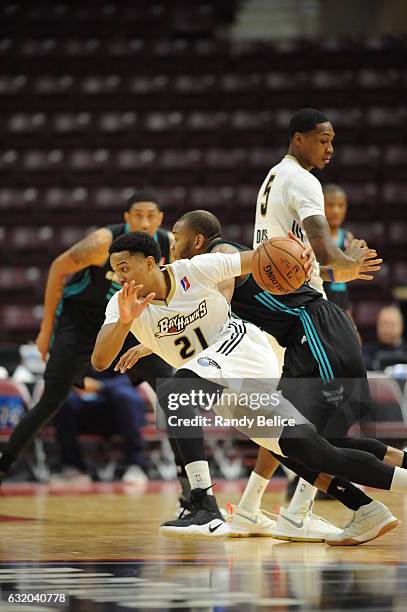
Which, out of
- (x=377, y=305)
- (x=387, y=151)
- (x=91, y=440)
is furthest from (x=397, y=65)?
(x=91, y=440)

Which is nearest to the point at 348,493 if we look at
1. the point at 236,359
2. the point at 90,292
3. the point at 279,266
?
the point at 236,359

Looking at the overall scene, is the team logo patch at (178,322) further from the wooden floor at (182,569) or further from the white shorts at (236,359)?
the wooden floor at (182,569)

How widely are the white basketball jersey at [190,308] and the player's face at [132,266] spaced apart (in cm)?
11

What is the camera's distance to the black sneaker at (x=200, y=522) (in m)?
4.10

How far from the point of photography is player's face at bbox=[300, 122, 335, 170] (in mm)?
4797

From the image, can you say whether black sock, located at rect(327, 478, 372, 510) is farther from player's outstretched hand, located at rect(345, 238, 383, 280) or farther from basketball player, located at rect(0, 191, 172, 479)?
basketball player, located at rect(0, 191, 172, 479)

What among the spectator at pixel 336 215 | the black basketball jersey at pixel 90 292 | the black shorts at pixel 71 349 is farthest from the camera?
the spectator at pixel 336 215

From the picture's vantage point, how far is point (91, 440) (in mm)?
9734

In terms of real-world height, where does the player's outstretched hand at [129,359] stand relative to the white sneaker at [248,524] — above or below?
above

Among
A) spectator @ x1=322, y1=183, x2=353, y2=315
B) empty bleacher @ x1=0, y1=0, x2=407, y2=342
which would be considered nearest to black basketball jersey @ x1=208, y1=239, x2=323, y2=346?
spectator @ x1=322, y1=183, x2=353, y2=315

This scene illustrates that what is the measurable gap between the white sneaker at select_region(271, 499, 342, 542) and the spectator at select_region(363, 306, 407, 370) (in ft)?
17.1

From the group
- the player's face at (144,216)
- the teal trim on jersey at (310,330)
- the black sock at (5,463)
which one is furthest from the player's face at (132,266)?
the black sock at (5,463)

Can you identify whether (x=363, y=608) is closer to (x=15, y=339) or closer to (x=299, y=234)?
(x=299, y=234)

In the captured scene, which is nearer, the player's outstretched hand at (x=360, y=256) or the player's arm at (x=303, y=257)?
the player's arm at (x=303, y=257)
